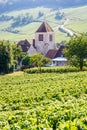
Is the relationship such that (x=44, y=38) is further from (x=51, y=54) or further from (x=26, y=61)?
(x=26, y=61)

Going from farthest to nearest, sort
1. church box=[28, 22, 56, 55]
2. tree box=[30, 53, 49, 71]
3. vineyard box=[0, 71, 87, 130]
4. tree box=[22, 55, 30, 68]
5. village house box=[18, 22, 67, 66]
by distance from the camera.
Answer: church box=[28, 22, 56, 55]
village house box=[18, 22, 67, 66]
tree box=[22, 55, 30, 68]
tree box=[30, 53, 49, 71]
vineyard box=[0, 71, 87, 130]

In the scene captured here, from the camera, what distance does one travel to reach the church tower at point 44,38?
413 ft

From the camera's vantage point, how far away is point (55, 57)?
124062 millimetres

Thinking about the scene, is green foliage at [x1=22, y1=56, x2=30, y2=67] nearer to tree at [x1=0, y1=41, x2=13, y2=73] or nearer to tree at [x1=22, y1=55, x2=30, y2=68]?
tree at [x1=22, y1=55, x2=30, y2=68]

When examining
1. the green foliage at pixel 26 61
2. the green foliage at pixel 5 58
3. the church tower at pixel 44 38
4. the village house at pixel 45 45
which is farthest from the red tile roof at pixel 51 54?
the green foliage at pixel 5 58

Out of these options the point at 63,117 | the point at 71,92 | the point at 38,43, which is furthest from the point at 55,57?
the point at 63,117

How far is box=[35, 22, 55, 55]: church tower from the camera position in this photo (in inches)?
4956

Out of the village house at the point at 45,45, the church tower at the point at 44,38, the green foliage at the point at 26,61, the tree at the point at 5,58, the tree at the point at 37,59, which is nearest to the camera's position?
the tree at the point at 5,58

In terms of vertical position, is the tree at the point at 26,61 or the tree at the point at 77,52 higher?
the tree at the point at 77,52

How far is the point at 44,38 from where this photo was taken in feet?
414

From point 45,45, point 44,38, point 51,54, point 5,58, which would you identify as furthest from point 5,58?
point 45,45

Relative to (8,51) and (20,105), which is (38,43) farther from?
(20,105)

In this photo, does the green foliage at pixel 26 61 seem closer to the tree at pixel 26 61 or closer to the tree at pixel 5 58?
the tree at pixel 26 61

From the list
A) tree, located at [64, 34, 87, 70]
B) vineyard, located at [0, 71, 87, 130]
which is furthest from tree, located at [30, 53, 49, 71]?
vineyard, located at [0, 71, 87, 130]
